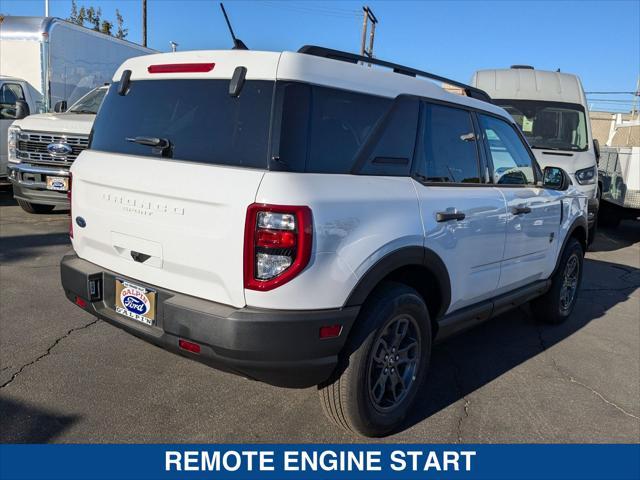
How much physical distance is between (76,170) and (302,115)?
154 centimetres

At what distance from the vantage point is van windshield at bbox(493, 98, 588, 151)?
835 cm

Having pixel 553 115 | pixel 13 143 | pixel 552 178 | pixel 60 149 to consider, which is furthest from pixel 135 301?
pixel 553 115

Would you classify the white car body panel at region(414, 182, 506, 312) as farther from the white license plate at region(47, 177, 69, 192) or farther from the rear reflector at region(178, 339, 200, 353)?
the white license plate at region(47, 177, 69, 192)

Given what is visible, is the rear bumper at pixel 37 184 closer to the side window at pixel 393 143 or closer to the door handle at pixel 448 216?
the side window at pixel 393 143

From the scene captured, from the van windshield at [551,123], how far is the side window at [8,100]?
27.8 ft

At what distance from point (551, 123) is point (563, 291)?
14.3 ft

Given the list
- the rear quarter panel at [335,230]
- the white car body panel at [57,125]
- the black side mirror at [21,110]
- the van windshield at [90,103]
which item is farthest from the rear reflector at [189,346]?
the black side mirror at [21,110]

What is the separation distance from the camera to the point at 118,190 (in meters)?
2.94

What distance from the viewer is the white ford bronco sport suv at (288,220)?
8.05ft

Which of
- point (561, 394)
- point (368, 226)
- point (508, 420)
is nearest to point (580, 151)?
point (561, 394)

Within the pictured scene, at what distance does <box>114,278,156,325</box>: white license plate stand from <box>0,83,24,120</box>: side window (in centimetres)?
836

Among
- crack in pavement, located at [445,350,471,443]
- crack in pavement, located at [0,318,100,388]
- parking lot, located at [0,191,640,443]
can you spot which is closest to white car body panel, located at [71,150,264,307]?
parking lot, located at [0,191,640,443]

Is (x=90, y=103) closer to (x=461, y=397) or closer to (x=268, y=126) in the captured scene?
(x=268, y=126)

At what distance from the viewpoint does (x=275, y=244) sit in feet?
7.87
